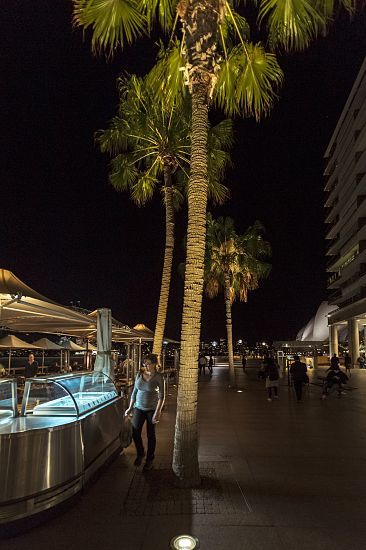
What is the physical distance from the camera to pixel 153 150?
49.2ft

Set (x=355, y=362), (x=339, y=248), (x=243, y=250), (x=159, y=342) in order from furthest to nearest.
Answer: (x=339, y=248) < (x=355, y=362) < (x=243, y=250) < (x=159, y=342)

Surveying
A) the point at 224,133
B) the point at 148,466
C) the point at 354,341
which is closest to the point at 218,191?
the point at 224,133

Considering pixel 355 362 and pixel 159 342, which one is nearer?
pixel 159 342

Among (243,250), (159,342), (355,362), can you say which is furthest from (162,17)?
(355,362)

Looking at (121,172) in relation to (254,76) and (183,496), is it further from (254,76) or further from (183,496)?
(183,496)

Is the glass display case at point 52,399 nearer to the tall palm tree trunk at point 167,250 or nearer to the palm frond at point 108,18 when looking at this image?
the palm frond at point 108,18

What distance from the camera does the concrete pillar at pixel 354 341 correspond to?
52125 mm

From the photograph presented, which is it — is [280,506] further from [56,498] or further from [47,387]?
[47,387]

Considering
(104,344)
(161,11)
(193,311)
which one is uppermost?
(161,11)

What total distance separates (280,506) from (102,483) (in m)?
2.45

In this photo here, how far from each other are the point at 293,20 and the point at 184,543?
685 cm

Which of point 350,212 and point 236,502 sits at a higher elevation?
point 350,212

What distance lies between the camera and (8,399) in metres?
6.27

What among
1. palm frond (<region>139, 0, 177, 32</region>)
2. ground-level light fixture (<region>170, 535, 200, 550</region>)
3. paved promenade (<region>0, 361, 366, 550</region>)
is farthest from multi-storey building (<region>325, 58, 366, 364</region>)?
ground-level light fixture (<region>170, 535, 200, 550</region>)
